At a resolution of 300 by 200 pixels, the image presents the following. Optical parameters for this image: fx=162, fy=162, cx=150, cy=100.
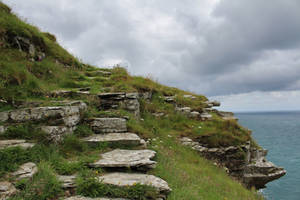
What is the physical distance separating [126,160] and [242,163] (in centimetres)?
939

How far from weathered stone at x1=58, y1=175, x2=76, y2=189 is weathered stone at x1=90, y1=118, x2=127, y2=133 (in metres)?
3.33

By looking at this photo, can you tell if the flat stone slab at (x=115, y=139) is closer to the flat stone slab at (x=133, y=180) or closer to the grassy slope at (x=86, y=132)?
the grassy slope at (x=86, y=132)

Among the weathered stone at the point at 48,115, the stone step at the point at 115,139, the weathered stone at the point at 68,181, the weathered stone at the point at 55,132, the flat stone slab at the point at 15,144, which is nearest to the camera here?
the weathered stone at the point at 68,181

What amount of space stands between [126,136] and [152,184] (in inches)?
128

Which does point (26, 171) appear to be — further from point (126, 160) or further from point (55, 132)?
point (126, 160)

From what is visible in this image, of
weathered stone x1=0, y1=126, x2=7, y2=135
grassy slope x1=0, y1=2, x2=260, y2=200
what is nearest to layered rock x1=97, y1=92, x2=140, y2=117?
grassy slope x1=0, y1=2, x2=260, y2=200

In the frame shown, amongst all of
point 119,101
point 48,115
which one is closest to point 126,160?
point 48,115

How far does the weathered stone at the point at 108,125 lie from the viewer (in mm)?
7828

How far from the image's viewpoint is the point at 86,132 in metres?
7.36

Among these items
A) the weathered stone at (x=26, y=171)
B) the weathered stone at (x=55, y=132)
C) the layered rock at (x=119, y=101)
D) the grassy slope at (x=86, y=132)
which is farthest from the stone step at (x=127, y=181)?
the layered rock at (x=119, y=101)

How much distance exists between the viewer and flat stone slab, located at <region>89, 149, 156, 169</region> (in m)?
5.09

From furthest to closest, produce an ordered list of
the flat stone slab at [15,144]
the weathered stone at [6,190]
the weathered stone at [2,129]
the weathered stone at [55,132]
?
the weathered stone at [55,132] < the weathered stone at [2,129] < the flat stone slab at [15,144] < the weathered stone at [6,190]

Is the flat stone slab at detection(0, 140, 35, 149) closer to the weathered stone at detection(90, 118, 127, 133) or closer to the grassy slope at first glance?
the grassy slope

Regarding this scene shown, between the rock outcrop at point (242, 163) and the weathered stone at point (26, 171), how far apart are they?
797cm
